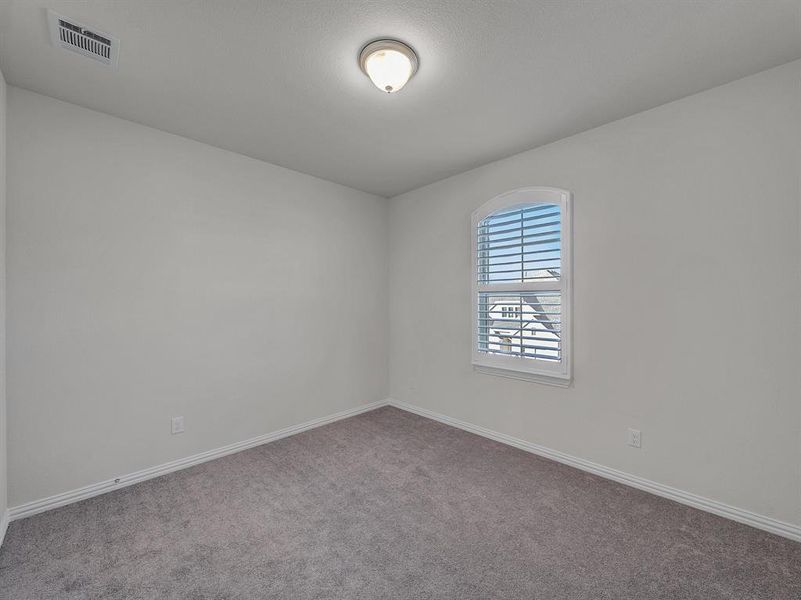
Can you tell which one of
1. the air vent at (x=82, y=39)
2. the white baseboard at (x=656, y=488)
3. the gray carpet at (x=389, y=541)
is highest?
the air vent at (x=82, y=39)

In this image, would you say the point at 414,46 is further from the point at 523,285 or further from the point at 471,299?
the point at 471,299

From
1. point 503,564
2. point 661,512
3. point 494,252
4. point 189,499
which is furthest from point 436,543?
point 494,252

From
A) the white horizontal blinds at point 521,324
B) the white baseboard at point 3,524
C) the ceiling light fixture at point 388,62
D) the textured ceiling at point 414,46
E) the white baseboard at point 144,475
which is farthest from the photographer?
the white horizontal blinds at point 521,324

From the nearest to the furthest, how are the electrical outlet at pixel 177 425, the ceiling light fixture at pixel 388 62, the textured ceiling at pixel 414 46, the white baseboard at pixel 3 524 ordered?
the textured ceiling at pixel 414 46
the ceiling light fixture at pixel 388 62
the white baseboard at pixel 3 524
the electrical outlet at pixel 177 425

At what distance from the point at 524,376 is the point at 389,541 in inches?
68.0

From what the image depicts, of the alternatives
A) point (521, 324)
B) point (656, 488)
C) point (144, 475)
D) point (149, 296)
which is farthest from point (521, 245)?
point (144, 475)

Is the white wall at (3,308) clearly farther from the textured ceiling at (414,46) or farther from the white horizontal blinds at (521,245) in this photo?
the white horizontal blinds at (521,245)

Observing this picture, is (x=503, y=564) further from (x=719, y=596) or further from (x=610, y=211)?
(x=610, y=211)

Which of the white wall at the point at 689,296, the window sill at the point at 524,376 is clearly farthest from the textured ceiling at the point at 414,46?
the window sill at the point at 524,376

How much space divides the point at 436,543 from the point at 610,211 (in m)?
2.46

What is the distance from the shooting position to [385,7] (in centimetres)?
157

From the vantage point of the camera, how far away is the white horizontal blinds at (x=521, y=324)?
9.41 ft

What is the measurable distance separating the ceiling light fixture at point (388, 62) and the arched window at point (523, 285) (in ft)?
5.14

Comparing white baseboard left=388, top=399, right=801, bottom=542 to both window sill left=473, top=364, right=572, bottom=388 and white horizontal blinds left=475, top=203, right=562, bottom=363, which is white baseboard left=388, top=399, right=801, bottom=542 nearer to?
window sill left=473, top=364, right=572, bottom=388
